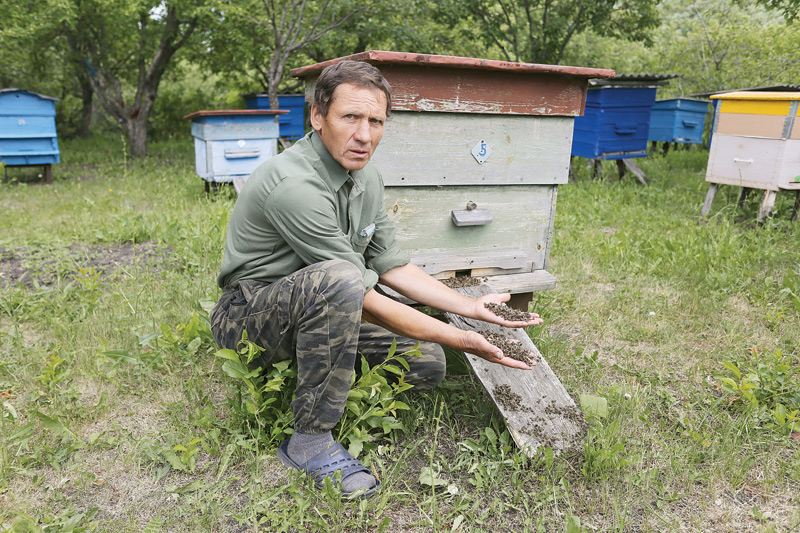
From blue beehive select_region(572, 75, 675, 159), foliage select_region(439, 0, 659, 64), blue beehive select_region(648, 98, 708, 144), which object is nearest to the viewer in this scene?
blue beehive select_region(572, 75, 675, 159)

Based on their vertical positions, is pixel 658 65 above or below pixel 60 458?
above

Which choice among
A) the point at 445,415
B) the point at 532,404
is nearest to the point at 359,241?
the point at 445,415

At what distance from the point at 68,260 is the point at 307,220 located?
3.09m

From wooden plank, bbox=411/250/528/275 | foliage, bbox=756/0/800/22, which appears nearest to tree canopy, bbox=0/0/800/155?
foliage, bbox=756/0/800/22

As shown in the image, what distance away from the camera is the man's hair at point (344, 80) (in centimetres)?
204

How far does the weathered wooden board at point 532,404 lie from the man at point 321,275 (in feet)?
0.85

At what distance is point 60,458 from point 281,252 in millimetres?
1095

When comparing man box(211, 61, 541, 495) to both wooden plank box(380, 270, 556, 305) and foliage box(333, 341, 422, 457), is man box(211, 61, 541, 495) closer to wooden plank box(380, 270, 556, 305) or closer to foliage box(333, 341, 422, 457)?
foliage box(333, 341, 422, 457)

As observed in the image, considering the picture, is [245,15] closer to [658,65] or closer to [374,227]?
[374,227]

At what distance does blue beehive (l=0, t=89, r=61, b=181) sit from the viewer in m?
7.27

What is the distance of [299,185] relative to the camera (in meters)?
1.98

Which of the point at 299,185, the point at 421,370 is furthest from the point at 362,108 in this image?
the point at 421,370

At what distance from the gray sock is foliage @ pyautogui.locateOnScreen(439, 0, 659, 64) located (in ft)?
32.5

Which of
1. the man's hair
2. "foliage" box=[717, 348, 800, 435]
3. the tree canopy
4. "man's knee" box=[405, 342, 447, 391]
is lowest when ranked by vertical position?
"foliage" box=[717, 348, 800, 435]
